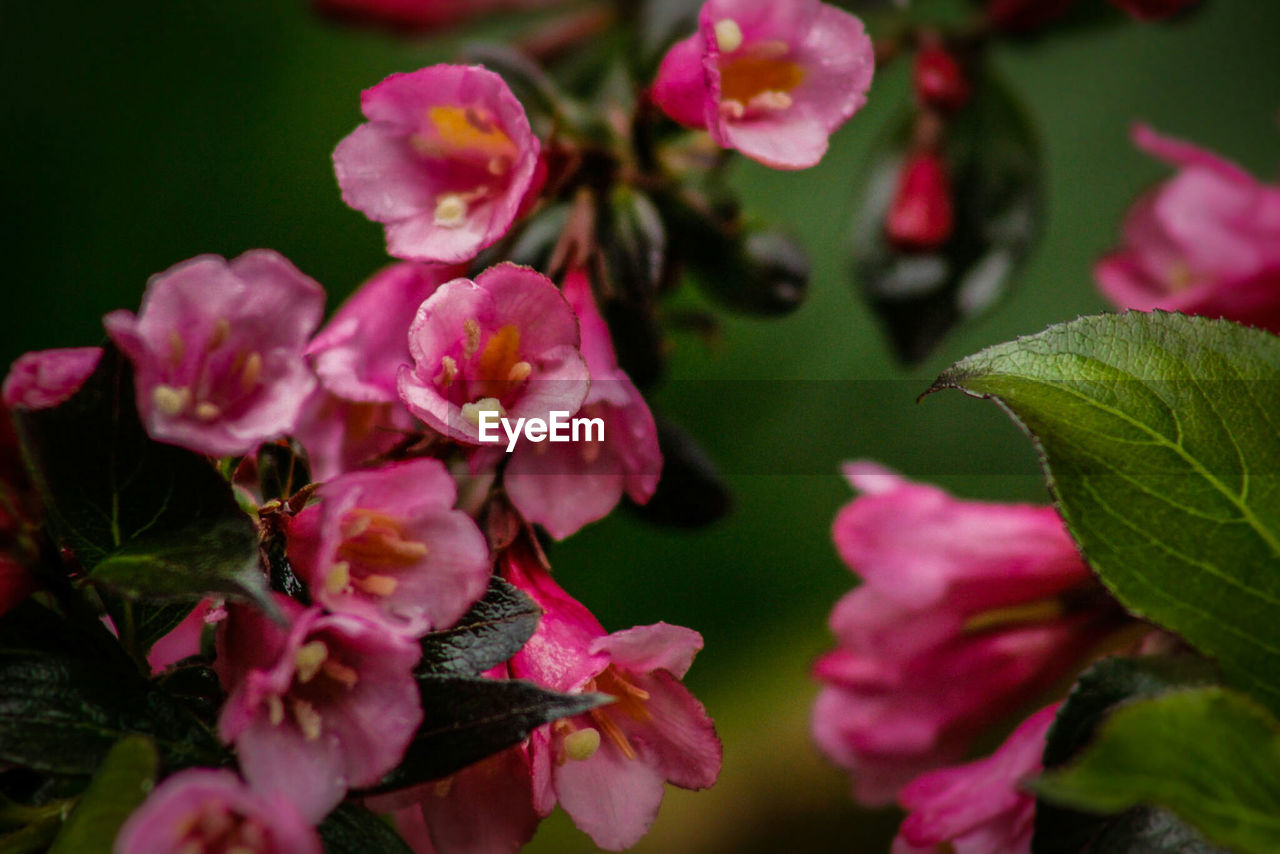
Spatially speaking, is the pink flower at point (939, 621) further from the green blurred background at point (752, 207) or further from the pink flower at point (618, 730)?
the green blurred background at point (752, 207)

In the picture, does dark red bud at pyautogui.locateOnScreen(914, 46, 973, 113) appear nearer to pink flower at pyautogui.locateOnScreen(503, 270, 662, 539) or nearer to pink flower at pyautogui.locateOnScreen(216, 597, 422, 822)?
pink flower at pyautogui.locateOnScreen(503, 270, 662, 539)

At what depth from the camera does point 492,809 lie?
0.34 meters

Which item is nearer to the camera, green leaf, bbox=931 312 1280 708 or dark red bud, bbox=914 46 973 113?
green leaf, bbox=931 312 1280 708

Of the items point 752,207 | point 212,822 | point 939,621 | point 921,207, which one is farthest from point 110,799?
point 752,207

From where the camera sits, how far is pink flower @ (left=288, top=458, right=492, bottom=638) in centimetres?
29

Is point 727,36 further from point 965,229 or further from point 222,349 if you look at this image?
point 965,229

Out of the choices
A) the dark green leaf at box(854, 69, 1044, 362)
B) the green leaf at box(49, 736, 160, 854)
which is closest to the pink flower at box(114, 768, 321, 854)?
the green leaf at box(49, 736, 160, 854)

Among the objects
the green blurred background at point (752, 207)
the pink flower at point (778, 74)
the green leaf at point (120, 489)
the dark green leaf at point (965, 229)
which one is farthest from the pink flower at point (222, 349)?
the green blurred background at point (752, 207)

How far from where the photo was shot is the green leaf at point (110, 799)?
0.25m

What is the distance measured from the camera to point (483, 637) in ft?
1.02

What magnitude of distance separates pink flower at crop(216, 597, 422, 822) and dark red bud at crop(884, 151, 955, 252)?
42cm

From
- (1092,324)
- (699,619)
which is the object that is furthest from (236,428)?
(699,619)

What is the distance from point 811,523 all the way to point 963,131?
0.40m

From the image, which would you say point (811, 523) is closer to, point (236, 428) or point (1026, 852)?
point (1026, 852)
